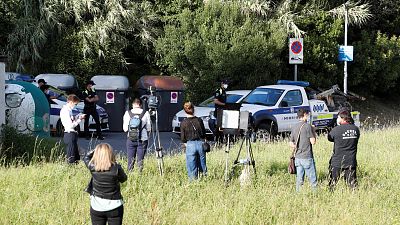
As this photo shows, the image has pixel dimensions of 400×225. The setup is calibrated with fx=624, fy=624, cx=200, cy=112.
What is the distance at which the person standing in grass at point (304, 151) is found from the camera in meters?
10.1

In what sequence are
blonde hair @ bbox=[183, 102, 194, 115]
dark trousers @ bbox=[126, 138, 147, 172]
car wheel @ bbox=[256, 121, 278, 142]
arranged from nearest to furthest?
blonde hair @ bbox=[183, 102, 194, 115] < dark trousers @ bbox=[126, 138, 147, 172] < car wheel @ bbox=[256, 121, 278, 142]

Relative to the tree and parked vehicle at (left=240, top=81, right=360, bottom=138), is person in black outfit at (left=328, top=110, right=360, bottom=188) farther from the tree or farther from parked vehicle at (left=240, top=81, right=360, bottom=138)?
the tree

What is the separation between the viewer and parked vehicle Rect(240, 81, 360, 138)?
699 inches

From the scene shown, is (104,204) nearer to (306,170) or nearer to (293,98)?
(306,170)

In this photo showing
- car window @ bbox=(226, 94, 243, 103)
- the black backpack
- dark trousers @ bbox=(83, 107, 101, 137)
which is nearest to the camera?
the black backpack

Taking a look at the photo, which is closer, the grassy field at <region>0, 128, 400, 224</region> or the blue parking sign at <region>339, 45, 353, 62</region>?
the grassy field at <region>0, 128, 400, 224</region>

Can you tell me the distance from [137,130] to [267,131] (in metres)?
7.36

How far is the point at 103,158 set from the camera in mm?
6816

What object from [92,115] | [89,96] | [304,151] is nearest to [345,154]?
[304,151]

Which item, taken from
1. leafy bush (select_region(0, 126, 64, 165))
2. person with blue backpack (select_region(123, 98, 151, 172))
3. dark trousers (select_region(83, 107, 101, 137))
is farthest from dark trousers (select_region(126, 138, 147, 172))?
dark trousers (select_region(83, 107, 101, 137))

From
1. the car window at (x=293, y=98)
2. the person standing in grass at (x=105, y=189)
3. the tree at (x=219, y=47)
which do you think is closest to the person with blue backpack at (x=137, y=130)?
the person standing in grass at (x=105, y=189)

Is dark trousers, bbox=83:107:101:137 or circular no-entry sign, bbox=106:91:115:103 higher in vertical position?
circular no-entry sign, bbox=106:91:115:103

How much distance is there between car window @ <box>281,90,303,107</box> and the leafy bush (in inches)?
301

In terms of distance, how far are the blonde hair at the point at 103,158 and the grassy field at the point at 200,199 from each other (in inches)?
47.8
